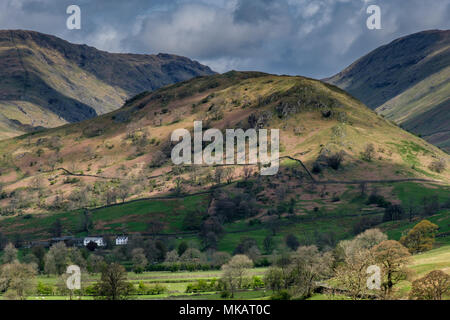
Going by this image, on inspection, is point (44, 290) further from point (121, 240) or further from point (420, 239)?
point (420, 239)

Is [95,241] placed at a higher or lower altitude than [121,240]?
lower

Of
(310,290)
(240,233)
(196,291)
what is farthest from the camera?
(240,233)

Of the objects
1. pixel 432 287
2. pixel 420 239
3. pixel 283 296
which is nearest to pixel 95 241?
Answer: pixel 420 239

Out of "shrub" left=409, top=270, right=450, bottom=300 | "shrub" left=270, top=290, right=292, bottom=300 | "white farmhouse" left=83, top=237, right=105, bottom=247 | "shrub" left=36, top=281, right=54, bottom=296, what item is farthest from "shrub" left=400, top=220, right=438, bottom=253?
"white farmhouse" left=83, top=237, right=105, bottom=247

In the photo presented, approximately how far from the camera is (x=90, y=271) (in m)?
155

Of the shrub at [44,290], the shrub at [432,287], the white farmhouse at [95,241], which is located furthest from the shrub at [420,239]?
the white farmhouse at [95,241]

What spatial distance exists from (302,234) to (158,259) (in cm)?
4959

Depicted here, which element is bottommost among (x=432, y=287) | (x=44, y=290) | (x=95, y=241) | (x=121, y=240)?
(x=44, y=290)

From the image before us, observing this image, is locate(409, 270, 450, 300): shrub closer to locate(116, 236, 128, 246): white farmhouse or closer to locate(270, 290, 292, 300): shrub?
locate(270, 290, 292, 300): shrub

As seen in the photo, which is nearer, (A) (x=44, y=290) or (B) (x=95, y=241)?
(A) (x=44, y=290)

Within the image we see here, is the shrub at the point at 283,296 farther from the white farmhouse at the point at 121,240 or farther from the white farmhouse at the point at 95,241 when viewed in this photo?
the white farmhouse at the point at 95,241

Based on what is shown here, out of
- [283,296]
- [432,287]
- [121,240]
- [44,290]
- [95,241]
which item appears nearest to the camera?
[432,287]
